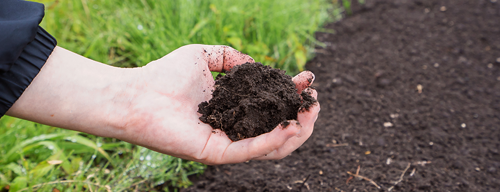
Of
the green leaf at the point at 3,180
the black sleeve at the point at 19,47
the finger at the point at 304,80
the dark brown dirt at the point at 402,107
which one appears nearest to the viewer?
the black sleeve at the point at 19,47

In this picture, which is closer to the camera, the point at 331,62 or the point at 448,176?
the point at 448,176

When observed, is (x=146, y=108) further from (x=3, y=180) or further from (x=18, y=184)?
(x=3, y=180)

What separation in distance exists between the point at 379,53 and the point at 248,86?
6.43 feet

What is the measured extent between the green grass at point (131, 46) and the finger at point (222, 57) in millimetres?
625

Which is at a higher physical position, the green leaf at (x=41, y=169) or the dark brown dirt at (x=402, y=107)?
the green leaf at (x=41, y=169)

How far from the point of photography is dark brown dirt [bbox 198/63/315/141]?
1355 mm

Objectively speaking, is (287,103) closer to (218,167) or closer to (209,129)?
(209,129)

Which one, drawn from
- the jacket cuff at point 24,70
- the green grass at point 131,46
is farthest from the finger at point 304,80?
the jacket cuff at point 24,70

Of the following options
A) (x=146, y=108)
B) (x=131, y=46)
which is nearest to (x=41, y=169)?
(x=146, y=108)

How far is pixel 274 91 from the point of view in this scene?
1.42 m

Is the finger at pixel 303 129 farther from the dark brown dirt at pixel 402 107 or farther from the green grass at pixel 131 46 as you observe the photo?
the green grass at pixel 131 46

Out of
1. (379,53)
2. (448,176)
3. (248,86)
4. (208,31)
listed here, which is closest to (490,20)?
(379,53)

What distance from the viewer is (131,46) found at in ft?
8.36

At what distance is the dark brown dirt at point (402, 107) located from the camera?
1.74m
